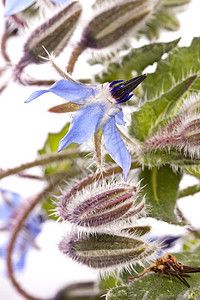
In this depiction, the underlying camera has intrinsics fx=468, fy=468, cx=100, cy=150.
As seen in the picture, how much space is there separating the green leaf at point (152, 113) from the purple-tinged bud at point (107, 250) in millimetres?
119

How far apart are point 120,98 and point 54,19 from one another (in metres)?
0.15

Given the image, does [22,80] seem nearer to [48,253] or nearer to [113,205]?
[113,205]

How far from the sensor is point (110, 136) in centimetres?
Result: 40

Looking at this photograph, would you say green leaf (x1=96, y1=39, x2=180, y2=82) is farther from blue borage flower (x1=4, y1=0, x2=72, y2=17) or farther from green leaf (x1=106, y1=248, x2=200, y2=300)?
green leaf (x1=106, y1=248, x2=200, y2=300)

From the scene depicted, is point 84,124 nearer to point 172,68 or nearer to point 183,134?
point 183,134

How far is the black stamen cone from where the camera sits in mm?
397

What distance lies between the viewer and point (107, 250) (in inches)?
16.7

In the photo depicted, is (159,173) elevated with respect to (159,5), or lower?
lower

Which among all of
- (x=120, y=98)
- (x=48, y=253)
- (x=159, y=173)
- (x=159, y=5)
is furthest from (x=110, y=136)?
(x=48, y=253)

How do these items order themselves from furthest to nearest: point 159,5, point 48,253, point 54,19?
1. point 48,253
2. point 159,5
3. point 54,19

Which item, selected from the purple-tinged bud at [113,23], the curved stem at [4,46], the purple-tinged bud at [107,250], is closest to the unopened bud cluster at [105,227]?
the purple-tinged bud at [107,250]

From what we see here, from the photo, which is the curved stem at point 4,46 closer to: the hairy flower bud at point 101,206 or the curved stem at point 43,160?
the curved stem at point 43,160

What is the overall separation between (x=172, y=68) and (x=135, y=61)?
0.05 m

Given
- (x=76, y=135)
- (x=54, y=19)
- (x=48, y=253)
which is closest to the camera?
(x=76, y=135)
